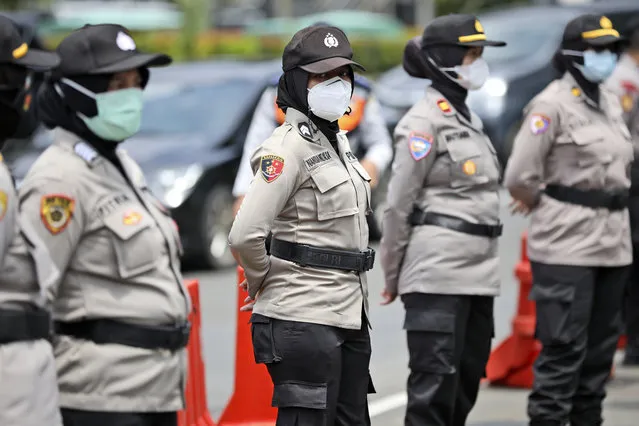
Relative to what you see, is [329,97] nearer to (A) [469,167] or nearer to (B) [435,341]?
(A) [469,167]

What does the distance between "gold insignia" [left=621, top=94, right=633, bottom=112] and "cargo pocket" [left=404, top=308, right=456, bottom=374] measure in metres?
3.85

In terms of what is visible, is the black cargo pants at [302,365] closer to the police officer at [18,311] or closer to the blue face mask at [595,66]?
the police officer at [18,311]

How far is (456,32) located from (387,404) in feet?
8.37

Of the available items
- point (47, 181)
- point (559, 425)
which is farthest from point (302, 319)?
point (559, 425)

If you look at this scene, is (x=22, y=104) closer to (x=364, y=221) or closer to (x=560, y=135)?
(x=364, y=221)

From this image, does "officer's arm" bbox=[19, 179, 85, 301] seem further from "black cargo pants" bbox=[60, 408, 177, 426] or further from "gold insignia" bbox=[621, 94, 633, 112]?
"gold insignia" bbox=[621, 94, 633, 112]

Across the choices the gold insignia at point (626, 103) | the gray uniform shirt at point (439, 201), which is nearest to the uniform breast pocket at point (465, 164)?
the gray uniform shirt at point (439, 201)

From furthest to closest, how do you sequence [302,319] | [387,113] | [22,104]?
[387,113]
[302,319]
[22,104]

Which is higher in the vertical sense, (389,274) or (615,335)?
(389,274)

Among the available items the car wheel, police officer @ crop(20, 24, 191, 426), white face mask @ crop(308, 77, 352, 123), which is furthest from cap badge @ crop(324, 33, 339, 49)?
the car wheel

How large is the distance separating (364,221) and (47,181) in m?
1.18

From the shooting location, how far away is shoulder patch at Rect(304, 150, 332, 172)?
491 cm

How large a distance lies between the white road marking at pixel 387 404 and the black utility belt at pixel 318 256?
2.89 m

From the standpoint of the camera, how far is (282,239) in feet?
16.2
